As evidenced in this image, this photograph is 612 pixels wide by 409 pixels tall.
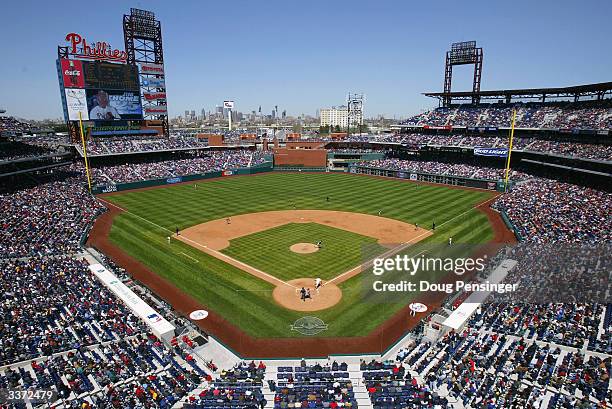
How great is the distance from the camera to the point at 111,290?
77.8 ft

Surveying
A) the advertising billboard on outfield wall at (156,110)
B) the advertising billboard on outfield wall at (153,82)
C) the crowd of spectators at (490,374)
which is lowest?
the crowd of spectators at (490,374)

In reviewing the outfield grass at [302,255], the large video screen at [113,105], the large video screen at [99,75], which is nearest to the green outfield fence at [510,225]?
the outfield grass at [302,255]

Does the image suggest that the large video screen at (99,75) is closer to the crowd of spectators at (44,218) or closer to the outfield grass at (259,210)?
the crowd of spectators at (44,218)

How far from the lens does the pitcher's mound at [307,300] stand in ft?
76.3

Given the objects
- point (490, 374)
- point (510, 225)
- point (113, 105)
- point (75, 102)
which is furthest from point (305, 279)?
point (113, 105)

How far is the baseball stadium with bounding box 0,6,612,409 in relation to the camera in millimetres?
15070

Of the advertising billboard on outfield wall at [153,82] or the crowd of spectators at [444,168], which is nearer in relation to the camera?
the crowd of spectators at [444,168]

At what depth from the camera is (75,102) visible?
60.4m

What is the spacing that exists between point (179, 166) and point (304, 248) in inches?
1871

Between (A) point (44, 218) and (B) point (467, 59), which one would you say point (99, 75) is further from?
(B) point (467, 59)

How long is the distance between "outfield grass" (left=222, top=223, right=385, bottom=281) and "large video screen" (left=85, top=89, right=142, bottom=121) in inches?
1737

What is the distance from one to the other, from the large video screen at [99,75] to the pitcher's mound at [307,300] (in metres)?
54.4

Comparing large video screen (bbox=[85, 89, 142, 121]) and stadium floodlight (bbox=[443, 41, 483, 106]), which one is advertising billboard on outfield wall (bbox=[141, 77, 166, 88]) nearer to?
large video screen (bbox=[85, 89, 142, 121])

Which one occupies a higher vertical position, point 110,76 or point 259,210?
point 110,76
